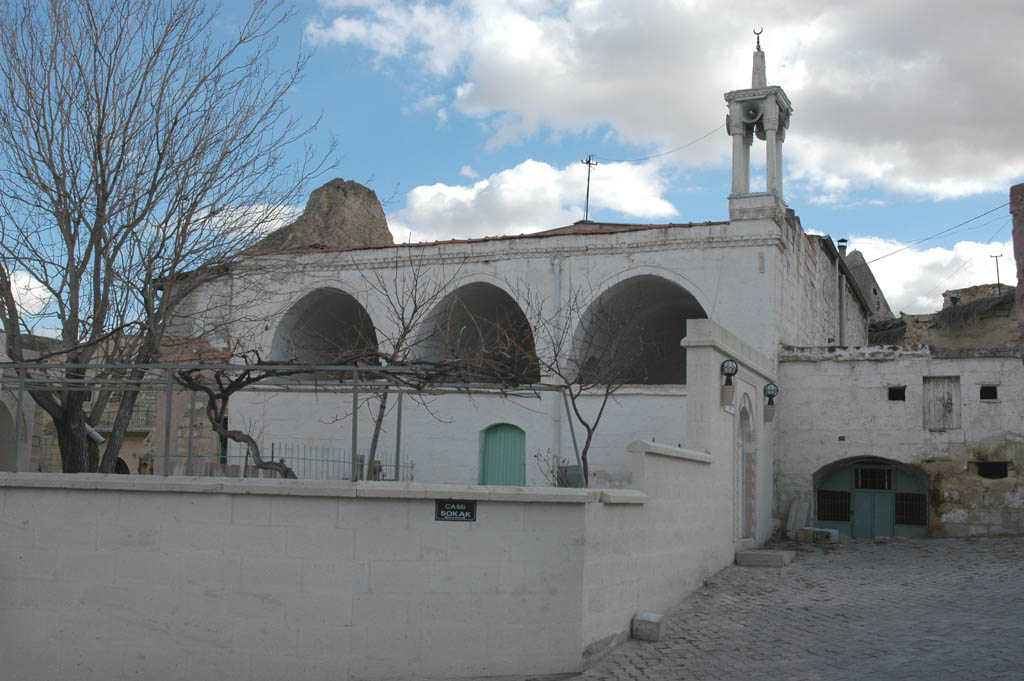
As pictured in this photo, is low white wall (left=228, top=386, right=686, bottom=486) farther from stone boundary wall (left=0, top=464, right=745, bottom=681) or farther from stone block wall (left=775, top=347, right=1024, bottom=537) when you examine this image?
stone boundary wall (left=0, top=464, right=745, bottom=681)

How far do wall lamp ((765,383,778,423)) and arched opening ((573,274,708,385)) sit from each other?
2.64 meters

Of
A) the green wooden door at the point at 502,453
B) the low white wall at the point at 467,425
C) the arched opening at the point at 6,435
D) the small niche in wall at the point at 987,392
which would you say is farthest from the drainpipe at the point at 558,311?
the arched opening at the point at 6,435

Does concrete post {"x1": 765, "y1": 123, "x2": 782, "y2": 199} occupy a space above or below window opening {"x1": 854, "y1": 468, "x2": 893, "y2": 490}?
above

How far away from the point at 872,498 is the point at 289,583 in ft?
43.5

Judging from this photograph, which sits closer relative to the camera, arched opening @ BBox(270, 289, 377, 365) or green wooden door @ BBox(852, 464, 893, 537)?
green wooden door @ BBox(852, 464, 893, 537)

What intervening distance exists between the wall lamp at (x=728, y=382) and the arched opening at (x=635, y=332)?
157 inches

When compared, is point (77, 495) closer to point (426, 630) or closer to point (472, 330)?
point (426, 630)

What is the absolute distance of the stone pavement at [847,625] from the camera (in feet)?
27.6

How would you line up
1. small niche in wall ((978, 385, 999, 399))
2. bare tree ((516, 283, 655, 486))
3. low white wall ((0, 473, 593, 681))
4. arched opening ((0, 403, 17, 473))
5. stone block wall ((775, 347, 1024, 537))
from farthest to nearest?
bare tree ((516, 283, 655, 486)) < arched opening ((0, 403, 17, 473)) < small niche in wall ((978, 385, 999, 399)) < stone block wall ((775, 347, 1024, 537)) < low white wall ((0, 473, 593, 681))

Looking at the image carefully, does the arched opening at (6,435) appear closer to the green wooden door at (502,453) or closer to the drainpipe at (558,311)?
the green wooden door at (502,453)

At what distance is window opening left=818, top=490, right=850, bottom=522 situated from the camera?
18.7m

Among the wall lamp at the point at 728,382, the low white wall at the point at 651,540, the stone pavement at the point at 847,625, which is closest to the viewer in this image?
the stone pavement at the point at 847,625

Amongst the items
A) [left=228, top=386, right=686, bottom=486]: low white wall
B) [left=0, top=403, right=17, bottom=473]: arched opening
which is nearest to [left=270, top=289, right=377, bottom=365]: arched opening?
[left=228, top=386, right=686, bottom=486]: low white wall

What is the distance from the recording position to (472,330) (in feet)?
73.3
